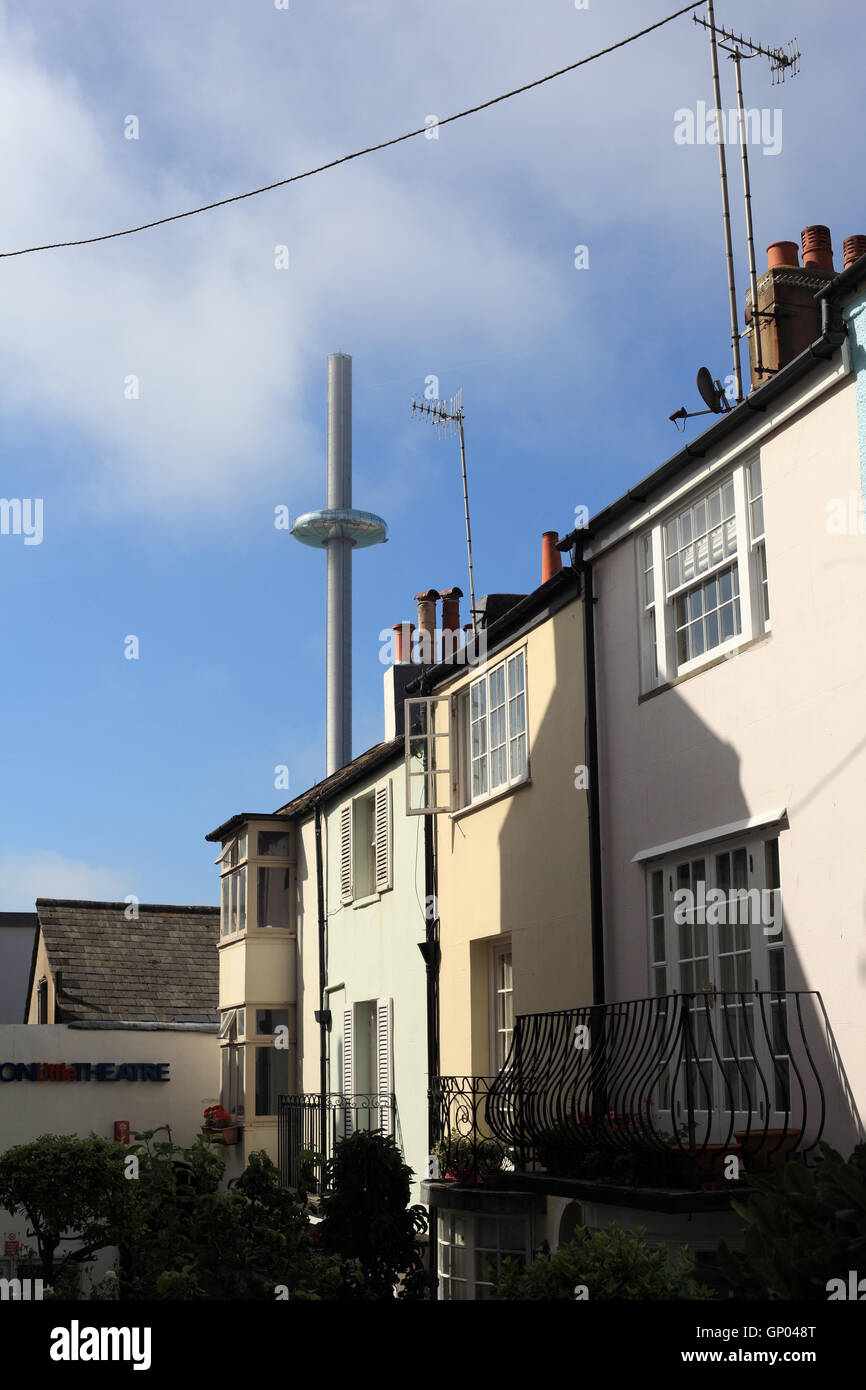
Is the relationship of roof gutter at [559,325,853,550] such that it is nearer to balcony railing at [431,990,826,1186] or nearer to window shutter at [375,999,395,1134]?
balcony railing at [431,990,826,1186]

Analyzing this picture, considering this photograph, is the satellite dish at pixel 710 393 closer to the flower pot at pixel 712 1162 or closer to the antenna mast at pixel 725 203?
the antenna mast at pixel 725 203

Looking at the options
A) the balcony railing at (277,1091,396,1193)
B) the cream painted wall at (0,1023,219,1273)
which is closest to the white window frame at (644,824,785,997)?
the balcony railing at (277,1091,396,1193)

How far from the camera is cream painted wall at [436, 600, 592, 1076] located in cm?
1375

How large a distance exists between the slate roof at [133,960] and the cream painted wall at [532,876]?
1496cm

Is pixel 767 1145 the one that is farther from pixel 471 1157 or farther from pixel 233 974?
pixel 233 974

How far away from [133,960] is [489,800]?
1819 centimetres

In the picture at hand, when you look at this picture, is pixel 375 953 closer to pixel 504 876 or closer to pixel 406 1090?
pixel 406 1090

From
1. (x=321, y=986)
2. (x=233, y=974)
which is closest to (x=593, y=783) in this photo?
(x=321, y=986)

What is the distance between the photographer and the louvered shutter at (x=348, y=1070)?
20.4 m

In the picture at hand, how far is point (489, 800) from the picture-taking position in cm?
1577

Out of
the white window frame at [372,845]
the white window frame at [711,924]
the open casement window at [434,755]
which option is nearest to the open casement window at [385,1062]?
the white window frame at [372,845]
